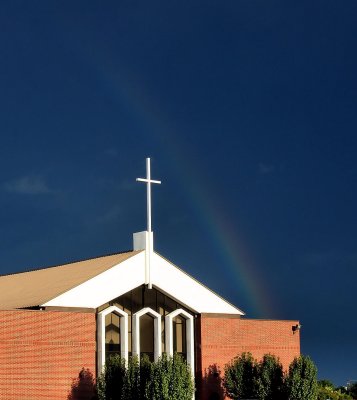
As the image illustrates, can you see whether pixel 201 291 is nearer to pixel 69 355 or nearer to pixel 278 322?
pixel 278 322

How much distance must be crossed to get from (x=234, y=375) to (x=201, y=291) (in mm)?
5065

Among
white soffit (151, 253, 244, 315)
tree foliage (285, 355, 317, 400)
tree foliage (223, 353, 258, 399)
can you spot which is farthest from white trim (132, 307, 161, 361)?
tree foliage (285, 355, 317, 400)

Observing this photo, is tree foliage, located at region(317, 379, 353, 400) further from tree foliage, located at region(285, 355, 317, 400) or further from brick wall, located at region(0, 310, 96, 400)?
brick wall, located at region(0, 310, 96, 400)

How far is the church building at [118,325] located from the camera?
1609 inches

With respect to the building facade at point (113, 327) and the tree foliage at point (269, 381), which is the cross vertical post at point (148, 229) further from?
the tree foliage at point (269, 381)

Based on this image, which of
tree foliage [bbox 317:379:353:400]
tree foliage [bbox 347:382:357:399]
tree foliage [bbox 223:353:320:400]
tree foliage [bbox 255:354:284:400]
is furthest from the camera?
tree foliage [bbox 347:382:357:399]

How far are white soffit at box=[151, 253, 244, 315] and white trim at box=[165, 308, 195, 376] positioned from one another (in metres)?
0.58

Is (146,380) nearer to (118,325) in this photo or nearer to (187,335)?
(118,325)

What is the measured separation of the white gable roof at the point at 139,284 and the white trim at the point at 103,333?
553 millimetres

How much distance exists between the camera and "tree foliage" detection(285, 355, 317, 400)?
45.2 meters

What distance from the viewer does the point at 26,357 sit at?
40750mm

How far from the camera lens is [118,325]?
44938 mm

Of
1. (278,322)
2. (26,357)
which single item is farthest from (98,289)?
(278,322)

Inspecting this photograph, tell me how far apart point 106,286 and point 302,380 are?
37.2 ft
